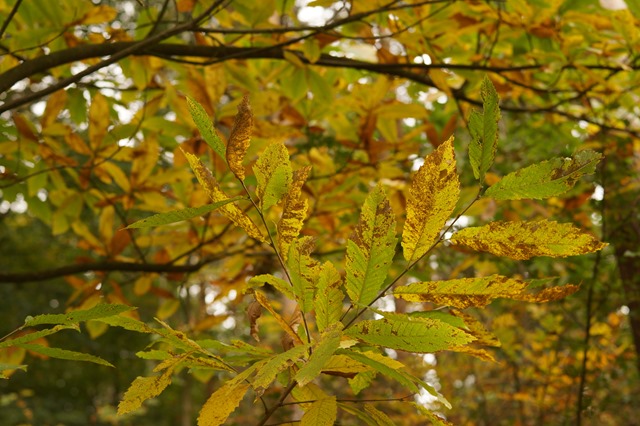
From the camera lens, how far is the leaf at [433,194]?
1.59ft

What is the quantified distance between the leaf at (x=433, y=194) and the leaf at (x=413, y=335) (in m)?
0.06

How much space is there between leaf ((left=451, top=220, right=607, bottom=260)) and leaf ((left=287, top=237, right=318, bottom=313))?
0.12m

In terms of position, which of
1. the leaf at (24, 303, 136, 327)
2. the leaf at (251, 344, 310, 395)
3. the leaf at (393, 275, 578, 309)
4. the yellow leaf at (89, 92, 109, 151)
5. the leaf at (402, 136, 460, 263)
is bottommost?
the leaf at (251, 344, 310, 395)

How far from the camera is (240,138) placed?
0.52m

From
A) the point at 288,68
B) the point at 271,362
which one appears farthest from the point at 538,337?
the point at 271,362

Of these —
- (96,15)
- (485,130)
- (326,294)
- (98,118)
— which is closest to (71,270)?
(98,118)

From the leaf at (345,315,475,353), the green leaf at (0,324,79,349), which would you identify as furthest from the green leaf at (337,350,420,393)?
the green leaf at (0,324,79,349)

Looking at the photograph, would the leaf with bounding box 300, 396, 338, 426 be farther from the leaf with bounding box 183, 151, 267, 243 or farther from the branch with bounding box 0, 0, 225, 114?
the branch with bounding box 0, 0, 225, 114

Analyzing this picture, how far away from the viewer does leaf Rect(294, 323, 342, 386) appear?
1.29 feet

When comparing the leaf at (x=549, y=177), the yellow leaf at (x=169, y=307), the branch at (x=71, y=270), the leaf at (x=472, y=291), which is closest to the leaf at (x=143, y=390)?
the leaf at (x=472, y=291)

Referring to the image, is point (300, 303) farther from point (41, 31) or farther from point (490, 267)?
point (490, 267)

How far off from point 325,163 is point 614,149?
3.71 feet

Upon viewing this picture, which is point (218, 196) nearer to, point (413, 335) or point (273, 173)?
point (273, 173)

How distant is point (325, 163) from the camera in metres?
1.66
